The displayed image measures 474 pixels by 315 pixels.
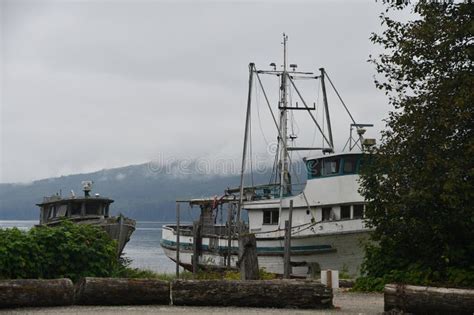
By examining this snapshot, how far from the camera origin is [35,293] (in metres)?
15.5

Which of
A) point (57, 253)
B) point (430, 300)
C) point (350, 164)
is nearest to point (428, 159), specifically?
point (430, 300)

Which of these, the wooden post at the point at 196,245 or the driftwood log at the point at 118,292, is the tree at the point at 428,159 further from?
the wooden post at the point at 196,245

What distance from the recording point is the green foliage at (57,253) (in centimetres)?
1750

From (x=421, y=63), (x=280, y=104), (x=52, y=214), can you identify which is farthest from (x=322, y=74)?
(x=421, y=63)

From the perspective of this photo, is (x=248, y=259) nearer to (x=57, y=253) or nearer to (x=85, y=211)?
(x=57, y=253)

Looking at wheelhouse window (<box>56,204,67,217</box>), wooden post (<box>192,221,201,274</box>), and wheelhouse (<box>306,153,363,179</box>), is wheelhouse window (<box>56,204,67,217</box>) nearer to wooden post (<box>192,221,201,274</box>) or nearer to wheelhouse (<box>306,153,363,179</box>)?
wooden post (<box>192,221,201,274</box>)

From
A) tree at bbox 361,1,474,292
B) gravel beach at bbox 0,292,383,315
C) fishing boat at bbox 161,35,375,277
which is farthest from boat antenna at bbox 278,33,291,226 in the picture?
gravel beach at bbox 0,292,383,315

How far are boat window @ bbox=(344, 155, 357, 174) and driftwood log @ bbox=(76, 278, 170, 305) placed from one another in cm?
2029

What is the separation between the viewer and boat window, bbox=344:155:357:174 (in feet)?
116

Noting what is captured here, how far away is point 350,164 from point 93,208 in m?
14.4

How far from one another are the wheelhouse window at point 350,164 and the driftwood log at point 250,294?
19.5 metres

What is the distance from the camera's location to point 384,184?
20.1m

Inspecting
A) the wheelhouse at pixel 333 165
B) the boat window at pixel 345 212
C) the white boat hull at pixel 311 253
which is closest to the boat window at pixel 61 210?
the white boat hull at pixel 311 253

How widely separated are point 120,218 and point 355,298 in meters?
22.3
